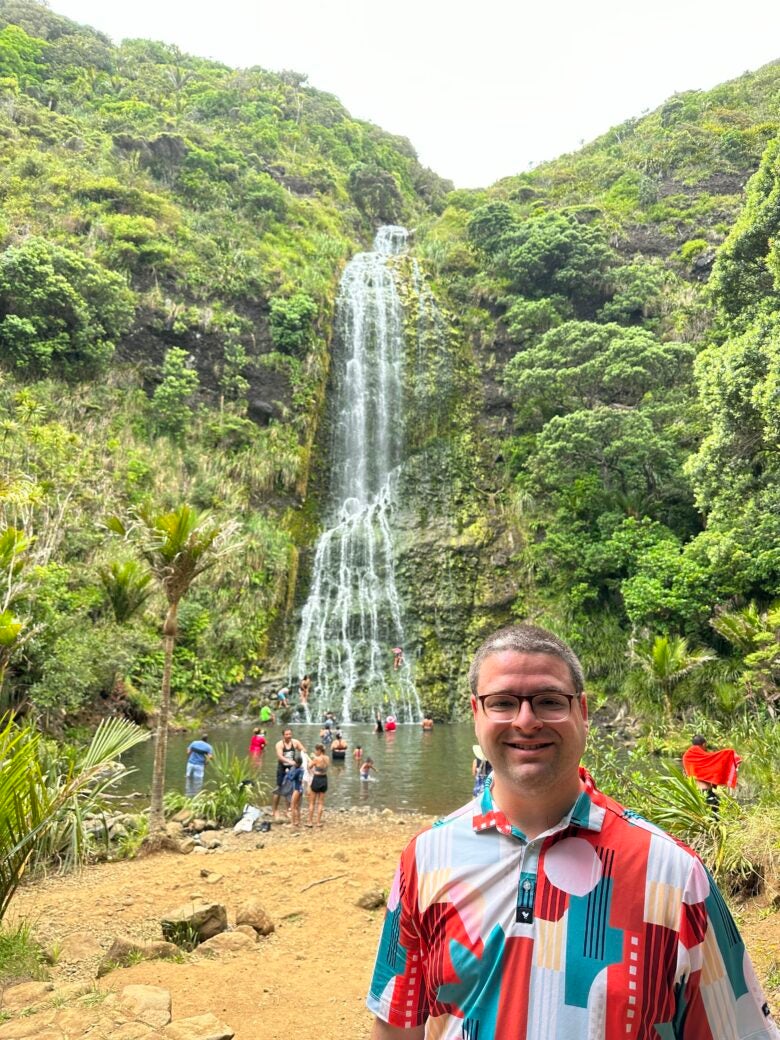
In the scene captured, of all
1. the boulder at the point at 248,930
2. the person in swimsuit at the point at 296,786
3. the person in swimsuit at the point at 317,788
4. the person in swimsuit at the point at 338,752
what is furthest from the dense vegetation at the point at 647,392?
the boulder at the point at 248,930

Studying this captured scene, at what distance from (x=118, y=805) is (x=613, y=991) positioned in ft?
34.6

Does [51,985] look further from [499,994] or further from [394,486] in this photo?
[394,486]

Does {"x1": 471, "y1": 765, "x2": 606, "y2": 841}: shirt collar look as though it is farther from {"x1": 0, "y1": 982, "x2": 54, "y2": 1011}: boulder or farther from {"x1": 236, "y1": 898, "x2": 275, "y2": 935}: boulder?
{"x1": 236, "y1": 898, "x2": 275, "y2": 935}: boulder

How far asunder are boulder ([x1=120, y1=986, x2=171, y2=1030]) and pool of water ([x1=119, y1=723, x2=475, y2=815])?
714 centimetres

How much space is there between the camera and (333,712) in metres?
20.1

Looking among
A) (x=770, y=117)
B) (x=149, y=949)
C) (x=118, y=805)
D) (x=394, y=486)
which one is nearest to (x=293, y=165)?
(x=394, y=486)

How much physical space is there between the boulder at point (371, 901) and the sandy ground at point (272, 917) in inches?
3.0

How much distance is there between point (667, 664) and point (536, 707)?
50.8 ft

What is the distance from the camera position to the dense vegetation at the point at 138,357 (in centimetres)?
1688

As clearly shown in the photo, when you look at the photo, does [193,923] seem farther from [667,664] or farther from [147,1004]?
[667,664]

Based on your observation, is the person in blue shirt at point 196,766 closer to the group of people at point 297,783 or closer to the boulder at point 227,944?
the group of people at point 297,783

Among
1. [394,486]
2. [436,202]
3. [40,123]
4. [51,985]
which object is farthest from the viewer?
[436,202]

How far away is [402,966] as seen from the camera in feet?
5.04

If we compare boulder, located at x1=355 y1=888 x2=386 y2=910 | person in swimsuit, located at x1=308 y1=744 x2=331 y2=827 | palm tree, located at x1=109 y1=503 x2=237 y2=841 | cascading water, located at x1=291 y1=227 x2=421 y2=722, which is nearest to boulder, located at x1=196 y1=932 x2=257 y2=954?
boulder, located at x1=355 y1=888 x2=386 y2=910
